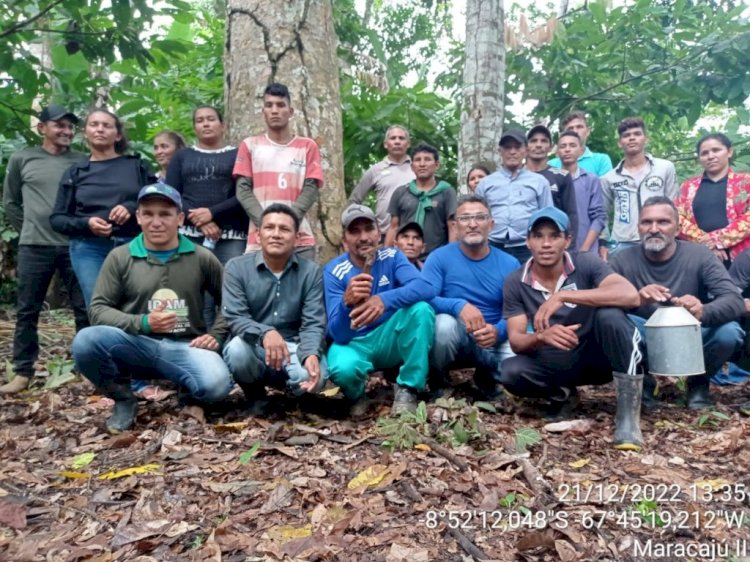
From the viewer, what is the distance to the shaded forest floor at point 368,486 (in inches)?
114

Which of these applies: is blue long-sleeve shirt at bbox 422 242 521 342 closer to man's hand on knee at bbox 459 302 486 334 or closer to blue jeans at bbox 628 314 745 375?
man's hand on knee at bbox 459 302 486 334

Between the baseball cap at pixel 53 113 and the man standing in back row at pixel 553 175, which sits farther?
the man standing in back row at pixel 553 175

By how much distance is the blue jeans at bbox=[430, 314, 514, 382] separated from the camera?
15.8 ft

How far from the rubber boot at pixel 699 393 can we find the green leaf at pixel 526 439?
5.55ft

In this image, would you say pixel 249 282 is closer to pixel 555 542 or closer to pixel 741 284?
pixel 555 542

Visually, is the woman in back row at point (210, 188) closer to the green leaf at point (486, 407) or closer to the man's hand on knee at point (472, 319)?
the man's hand on knee at point (472, 319)

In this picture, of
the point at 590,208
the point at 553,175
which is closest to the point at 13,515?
the point at 553,175

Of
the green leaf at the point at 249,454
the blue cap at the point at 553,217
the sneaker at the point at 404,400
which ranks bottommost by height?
the green leaf at the point at 249,454

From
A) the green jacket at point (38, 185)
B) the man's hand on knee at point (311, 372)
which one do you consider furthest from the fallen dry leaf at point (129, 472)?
the green jacket at point (38, 185)

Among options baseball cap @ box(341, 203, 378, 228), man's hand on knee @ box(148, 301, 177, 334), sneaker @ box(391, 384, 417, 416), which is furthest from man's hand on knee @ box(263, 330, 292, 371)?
baseball cap @ box(341, 203, 378, 228)

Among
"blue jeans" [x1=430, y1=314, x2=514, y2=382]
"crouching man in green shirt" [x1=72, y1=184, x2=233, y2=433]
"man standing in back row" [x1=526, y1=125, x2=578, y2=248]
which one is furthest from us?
"man standing in back row" [x1=526, y1=125, x2=578, y2=248]

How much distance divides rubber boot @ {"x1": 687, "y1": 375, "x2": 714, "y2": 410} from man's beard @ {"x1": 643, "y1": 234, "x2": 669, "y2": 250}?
102 centimetres

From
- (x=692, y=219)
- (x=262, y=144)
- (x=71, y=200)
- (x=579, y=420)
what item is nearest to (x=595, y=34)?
(x=692, y=219)

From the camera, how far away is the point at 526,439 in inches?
157
